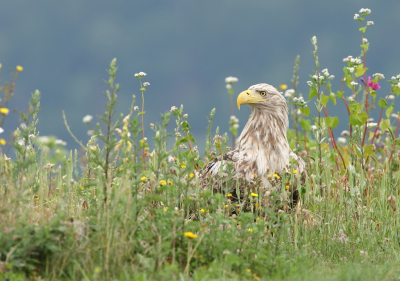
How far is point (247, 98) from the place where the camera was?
6016mm

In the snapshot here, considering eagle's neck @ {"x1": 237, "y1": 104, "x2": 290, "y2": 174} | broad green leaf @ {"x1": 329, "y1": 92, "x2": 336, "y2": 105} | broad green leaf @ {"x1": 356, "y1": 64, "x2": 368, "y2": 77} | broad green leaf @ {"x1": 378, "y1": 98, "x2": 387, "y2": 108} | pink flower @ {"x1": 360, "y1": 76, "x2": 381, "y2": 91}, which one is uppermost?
broad green leaf @ {"x1": 356, "y1": 64, "x2": 368, "y2": 77}

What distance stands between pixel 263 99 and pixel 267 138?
20.5 inches

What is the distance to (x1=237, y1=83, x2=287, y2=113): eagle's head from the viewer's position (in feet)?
19.8

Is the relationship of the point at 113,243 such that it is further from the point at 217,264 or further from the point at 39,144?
the point at 39,144

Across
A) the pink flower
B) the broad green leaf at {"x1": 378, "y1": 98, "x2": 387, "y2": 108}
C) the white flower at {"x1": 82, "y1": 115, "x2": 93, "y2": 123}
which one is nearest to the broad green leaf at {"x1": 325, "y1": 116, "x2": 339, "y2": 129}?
the broad green leaf at {"x1": 378, "y1": 98, "x2": 387, "y2": 108}

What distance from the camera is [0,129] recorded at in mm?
3982

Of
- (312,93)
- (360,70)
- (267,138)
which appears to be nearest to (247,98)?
(267,138)

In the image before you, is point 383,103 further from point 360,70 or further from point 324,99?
point 324,99

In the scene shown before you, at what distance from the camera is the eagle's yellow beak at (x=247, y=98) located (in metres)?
6.00

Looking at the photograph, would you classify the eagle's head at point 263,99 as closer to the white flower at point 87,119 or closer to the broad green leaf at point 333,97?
the broad green leaf at point 333,97

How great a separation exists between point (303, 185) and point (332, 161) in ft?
5.45

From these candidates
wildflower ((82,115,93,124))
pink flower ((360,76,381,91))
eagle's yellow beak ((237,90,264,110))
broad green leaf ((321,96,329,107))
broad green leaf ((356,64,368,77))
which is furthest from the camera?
pink flower ((360,76,381,91))

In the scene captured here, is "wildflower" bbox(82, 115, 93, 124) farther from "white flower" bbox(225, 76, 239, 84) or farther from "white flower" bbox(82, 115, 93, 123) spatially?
"white flower" bbox(225, 76, 239, 84)

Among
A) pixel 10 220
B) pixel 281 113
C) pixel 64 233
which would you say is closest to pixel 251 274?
pixel 64 233
